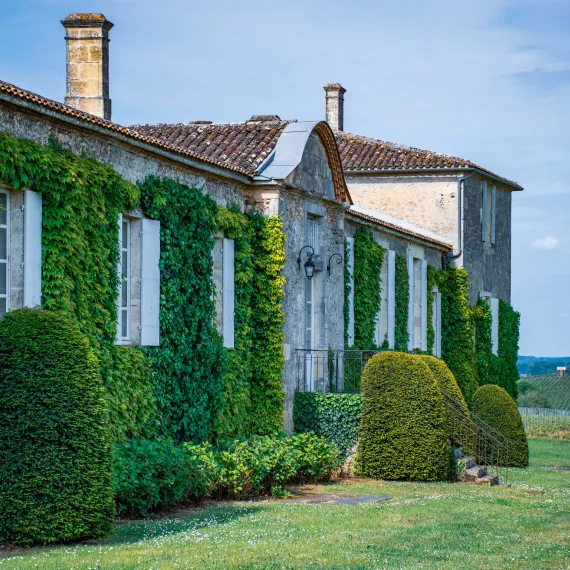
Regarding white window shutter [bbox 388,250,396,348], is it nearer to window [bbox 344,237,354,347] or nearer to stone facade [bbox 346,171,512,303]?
window [bbox 344,237,354,347]

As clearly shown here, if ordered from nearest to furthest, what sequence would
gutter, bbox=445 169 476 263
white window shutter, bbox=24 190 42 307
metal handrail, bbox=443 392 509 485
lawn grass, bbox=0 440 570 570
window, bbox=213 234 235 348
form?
lawn grass, bbox=0 440 570 570, white window shutter, bbox=24 190 42 307, window, bbox=213 234 235 348, metal handrail, bbox=443 392 509 485, gutter, bbox=445 169 476 263

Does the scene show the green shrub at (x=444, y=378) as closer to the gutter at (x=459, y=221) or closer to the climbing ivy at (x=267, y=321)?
the climbing ivy at (x=267, y=321)

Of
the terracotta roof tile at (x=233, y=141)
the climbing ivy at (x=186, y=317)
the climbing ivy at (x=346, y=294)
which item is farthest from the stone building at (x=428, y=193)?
the climbing ivy at (x=186, y=317)

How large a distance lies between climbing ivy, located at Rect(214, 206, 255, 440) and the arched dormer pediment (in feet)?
3.50

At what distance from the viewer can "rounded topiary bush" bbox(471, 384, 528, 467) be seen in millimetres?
22344

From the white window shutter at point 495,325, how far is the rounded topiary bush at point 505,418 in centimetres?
688

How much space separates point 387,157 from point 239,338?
43.0ft

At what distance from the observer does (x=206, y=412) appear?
15086 millimetres

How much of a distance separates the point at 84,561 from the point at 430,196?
2069cm

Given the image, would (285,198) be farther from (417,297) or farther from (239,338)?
(417,297)

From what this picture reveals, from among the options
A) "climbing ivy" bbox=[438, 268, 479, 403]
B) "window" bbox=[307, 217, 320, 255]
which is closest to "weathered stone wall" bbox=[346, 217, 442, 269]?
"climbing ivy" bbox=[438, 268, 479, 403]

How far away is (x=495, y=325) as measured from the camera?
30.1m

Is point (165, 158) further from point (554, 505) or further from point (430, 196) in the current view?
point (430, 196)

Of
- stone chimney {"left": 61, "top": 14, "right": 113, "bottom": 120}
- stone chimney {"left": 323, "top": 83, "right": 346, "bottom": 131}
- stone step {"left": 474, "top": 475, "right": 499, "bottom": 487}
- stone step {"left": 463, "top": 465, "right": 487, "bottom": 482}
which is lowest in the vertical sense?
stone step {"left": 474, "top": 475, "right": 499, "bottom": 487}
